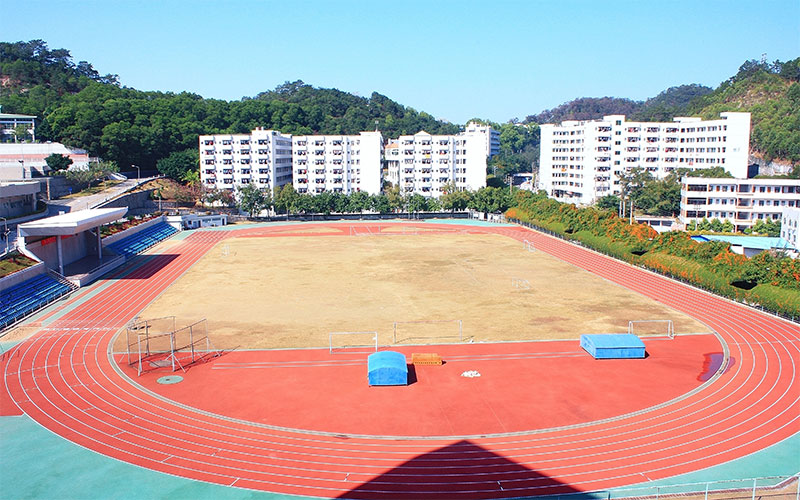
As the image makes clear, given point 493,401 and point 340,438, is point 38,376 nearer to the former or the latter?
point 340,438

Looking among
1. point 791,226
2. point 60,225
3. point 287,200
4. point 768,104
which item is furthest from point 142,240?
point 768,104

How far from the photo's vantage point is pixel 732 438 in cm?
1633

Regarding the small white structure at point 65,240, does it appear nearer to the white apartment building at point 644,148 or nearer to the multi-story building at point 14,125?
the multi-story building at point 14,125

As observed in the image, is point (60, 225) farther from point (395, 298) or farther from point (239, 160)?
point (239, 160)

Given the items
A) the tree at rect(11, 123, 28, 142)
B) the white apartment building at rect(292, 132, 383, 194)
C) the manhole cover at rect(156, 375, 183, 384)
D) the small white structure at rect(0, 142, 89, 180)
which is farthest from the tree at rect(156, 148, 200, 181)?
the manhole cover at rect(156, 375, 183, 384)

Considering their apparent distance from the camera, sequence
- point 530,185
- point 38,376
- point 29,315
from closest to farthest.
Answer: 1. point 38,376
2. point 29,315
3. point 530,185

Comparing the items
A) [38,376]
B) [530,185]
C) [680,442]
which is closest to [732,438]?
[680,442]

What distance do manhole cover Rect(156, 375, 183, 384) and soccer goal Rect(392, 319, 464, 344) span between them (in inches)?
320

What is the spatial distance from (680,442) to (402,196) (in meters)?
63.1

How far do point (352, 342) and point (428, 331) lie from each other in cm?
346

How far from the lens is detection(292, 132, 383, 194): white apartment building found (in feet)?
270

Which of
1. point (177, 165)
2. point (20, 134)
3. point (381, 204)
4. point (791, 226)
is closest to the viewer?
point (791, 226)

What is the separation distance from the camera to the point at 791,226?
46.3 metres

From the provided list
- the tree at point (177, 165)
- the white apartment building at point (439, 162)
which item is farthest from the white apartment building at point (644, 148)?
the tree at point (177, 165)
